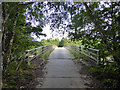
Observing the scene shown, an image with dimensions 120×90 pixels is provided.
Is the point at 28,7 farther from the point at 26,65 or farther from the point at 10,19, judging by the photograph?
the point at 26,65

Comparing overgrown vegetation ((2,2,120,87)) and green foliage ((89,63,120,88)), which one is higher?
overgrown vegetation ((2,2,120,87))

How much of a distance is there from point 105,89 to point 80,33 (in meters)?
2.59

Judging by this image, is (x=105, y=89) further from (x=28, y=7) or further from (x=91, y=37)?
(x=28, y=7)

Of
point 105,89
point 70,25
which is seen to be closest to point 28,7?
point 70,25

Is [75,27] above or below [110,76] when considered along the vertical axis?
above

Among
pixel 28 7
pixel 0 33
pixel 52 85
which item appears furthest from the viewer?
pixel 28 7

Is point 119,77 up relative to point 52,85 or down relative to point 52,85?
up

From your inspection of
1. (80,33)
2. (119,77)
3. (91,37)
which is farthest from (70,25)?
(119,77)

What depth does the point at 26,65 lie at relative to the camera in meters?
5.34

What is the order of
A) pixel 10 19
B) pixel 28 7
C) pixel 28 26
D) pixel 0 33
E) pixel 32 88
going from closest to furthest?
pixel 0 33, pixel 32 88, pixel 10 19, pixel 28 7, pixel 28 26

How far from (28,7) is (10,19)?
1030 millimetres

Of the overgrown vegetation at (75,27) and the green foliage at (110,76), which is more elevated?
the overgrown vegetation at (75,27)

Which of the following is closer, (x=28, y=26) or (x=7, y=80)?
(x=7, y=80)

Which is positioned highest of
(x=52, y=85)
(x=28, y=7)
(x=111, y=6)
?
(x=28, y=7)
